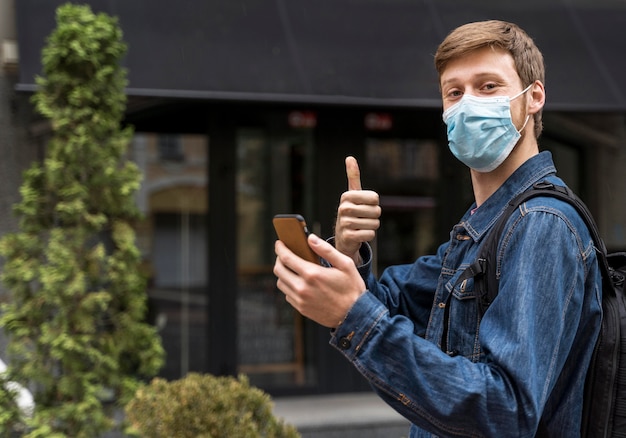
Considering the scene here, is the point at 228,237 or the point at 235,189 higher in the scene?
the point at 235,189

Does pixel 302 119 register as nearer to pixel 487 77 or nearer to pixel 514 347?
pixel 487 77

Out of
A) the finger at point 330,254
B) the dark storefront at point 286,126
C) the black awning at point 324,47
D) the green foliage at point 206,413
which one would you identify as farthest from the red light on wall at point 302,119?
the finger at point 330,254

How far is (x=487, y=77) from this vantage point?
4.98 feet

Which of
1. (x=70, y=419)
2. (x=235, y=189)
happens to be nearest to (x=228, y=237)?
(x=235, y=189)

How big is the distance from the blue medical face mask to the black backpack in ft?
0.61

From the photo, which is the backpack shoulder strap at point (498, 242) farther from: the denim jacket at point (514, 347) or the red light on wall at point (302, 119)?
the red light on wall at point (302, 119)

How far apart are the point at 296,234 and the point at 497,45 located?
1.91ft

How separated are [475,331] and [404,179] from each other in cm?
687

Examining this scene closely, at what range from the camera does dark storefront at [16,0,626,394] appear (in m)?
6.46

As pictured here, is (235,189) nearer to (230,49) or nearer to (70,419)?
(230,49)

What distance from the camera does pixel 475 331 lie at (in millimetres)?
1424

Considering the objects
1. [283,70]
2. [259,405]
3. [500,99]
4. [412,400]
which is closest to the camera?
[412,400]

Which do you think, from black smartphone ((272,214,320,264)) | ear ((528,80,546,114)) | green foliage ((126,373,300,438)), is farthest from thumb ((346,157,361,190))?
green foliage ((126,373,300,438))

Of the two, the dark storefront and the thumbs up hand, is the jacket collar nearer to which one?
the thumbs up hand
